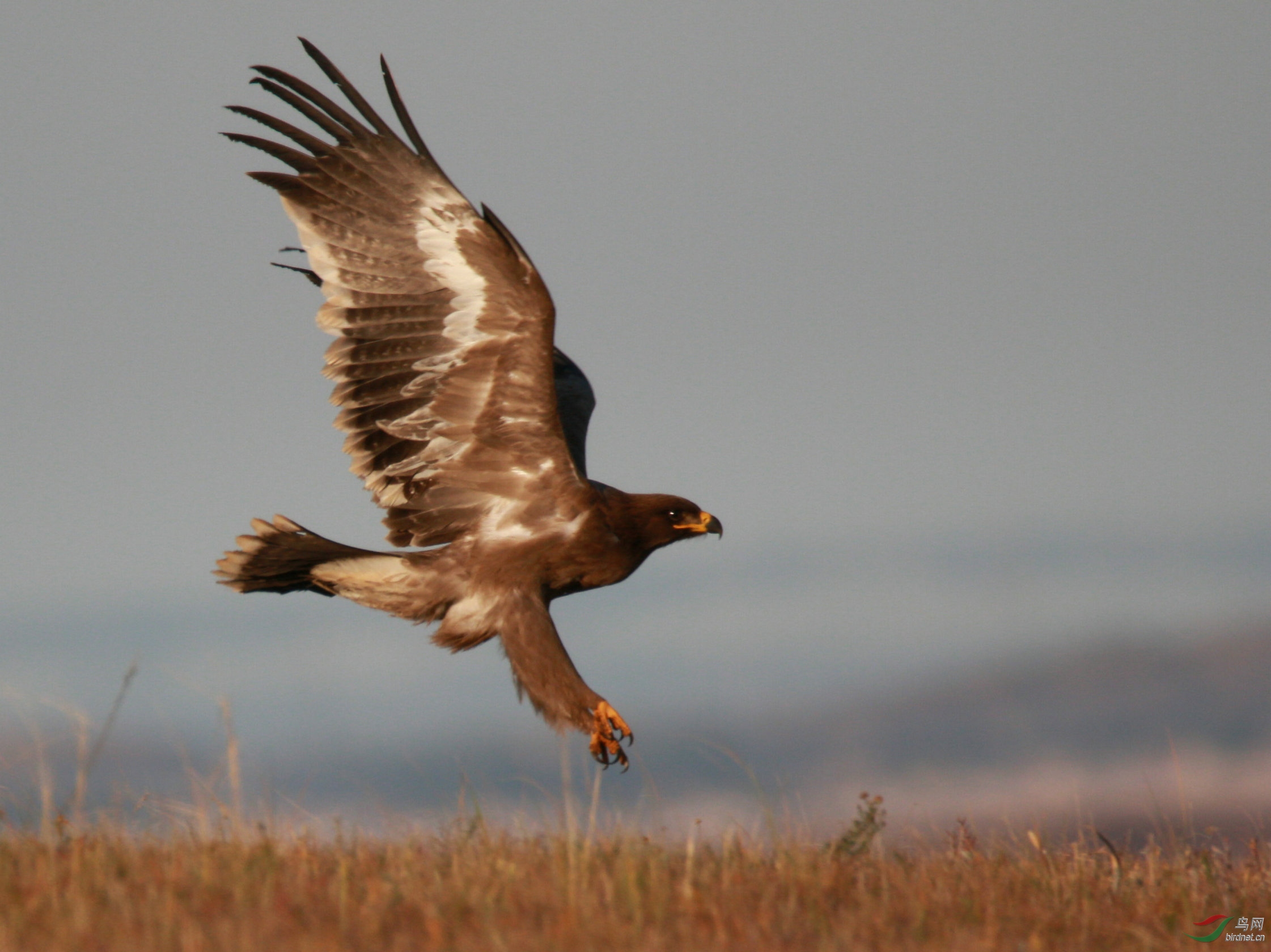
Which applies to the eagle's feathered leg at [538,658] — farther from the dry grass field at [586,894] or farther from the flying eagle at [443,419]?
the dry grass field at [586,894]

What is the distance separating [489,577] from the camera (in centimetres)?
763

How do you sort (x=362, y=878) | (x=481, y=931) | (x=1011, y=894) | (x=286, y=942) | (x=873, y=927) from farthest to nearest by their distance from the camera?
(x=1011, y=894) → (x=362, y=878) → (x=873, y=927) → (x=481, y=931) → (x=286, y=942)

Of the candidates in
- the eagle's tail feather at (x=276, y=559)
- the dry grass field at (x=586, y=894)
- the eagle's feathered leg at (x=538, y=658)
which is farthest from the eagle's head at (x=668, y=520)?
the dry grass field at (x=586, y=894)

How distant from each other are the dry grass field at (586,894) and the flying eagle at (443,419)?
1.81 metres

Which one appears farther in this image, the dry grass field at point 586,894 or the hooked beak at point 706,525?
the hooked beak at point 706,525

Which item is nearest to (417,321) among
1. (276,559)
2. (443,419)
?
(443,419)

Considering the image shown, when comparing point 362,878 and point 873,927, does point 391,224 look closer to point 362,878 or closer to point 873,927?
point 362,878

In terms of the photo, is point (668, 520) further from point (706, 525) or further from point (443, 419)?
point (443, 419)

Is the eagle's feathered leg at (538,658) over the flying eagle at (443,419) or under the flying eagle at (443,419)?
A: under

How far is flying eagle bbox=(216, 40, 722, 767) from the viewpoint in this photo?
712 centimetres

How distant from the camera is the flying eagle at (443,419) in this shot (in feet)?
23.4

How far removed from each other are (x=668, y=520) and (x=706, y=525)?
28cm

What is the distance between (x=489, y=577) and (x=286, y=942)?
3847mm

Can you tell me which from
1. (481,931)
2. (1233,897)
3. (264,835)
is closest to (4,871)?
(264,835)
